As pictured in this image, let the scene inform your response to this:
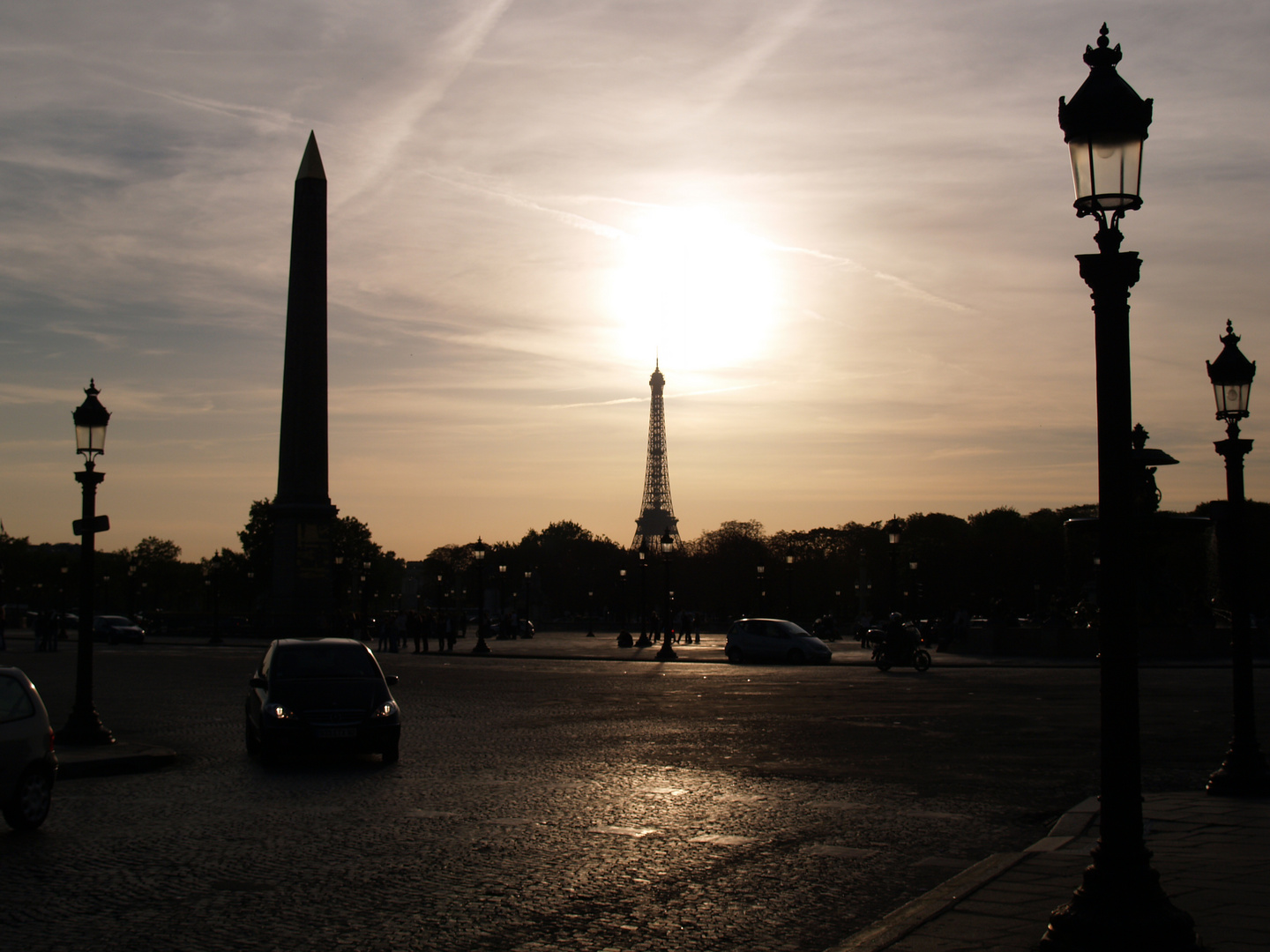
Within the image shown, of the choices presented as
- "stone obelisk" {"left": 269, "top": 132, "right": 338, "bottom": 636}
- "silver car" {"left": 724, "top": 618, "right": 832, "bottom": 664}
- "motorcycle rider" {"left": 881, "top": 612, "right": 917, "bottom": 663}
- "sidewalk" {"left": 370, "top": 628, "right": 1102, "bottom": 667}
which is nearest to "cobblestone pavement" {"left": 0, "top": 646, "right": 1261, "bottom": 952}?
"motorcycle rider" {"left": 881, "top": 612, "right": 917, "bottom": 663}

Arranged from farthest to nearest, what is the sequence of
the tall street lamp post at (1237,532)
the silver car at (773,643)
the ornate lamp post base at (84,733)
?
1. the silver car at (773,643)
2. the ornate lamp post base at (84,733)
3. the tall street lamp post at (1237,532)

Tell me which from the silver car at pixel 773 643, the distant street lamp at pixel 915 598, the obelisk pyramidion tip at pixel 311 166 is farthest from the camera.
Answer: the distant street lamp at pixel 915 598

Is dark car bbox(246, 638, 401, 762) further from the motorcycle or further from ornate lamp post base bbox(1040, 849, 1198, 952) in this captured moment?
the motorcycle

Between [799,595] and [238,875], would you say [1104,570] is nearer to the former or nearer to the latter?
[238,875]

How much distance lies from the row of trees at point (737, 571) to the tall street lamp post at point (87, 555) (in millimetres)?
46413

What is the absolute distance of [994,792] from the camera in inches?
463

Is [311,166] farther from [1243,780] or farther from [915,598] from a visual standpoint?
[915,598]

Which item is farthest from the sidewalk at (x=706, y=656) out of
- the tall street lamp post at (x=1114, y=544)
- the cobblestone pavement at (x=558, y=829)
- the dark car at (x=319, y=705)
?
the tall street lamp post at (x=1114, y=544)

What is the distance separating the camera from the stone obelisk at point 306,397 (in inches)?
2063

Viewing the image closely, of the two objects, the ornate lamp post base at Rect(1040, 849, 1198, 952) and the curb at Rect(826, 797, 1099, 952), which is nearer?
the ornate lamp post base at Rect(1040, 849, 1198, 952)

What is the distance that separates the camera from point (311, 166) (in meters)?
52.6

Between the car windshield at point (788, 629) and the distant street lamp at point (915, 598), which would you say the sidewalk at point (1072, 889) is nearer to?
the car windshield at point (788, 629)

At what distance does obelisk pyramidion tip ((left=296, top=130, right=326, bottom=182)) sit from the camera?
172 feet

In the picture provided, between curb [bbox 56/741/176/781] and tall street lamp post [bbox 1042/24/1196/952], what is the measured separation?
1077cm
